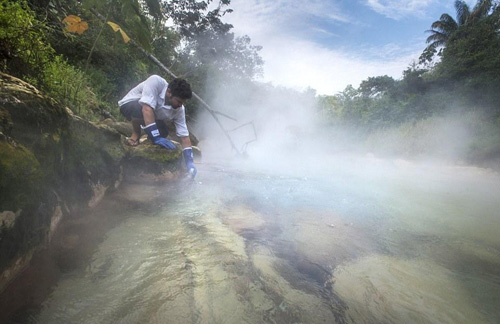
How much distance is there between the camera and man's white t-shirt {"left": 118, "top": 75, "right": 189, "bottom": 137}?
11.0 feet

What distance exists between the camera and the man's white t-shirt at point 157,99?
336 cm

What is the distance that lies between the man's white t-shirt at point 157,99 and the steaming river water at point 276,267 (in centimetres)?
122

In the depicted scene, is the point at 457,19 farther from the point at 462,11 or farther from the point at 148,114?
the point at 148,114

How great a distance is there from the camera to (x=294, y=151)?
14.9 m

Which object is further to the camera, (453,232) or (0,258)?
(453,232)

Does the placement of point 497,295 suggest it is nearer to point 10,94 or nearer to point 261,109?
point 10,94

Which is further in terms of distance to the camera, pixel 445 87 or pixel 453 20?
pixel 453 20

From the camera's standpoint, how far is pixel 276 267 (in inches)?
64.8

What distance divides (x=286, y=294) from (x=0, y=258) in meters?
1.44

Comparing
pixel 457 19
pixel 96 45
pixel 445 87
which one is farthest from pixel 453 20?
pixel 96 45

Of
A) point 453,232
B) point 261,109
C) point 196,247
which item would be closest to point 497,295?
point 453,232

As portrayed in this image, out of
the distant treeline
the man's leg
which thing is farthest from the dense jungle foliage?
the distant treeline

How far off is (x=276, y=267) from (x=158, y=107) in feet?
9.80

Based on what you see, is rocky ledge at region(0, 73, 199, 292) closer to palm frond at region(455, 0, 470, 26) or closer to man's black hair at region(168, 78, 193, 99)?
man's black hair at region(168, 78, 193, 99)
